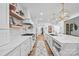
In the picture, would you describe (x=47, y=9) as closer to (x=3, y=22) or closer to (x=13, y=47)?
(x=3, y=22)

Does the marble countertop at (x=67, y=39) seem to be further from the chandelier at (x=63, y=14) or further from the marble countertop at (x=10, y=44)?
the marble countertop at (x=10, y=44)

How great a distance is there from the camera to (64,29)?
304 cm

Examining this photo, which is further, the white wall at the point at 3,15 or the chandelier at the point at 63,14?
the chandelier at the point at 63,14

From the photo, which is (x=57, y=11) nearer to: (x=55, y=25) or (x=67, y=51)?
(x=55, y=25)

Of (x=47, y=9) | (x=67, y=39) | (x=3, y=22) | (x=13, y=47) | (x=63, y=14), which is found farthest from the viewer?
(x=47, y=9)

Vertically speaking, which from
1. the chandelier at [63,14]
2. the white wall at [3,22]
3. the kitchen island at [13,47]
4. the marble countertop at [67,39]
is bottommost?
the kitchen island at [13,47]

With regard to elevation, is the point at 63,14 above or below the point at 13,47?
above

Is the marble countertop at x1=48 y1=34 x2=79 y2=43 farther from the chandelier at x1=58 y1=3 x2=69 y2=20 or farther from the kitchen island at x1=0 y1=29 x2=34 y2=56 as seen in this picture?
the kitchen island at x1=0 y1=29 x2=34 y2=56

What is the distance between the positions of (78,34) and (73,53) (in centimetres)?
117

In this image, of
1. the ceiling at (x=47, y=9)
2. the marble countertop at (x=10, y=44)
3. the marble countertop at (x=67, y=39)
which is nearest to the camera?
the marble countertop at (x=10, y=44)

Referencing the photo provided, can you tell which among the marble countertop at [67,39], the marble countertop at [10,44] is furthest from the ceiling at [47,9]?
the marble countertop at [10,44]

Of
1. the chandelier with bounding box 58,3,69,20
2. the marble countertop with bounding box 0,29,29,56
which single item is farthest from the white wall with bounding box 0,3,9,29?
the chandelier with bounding box 58,3,69,20

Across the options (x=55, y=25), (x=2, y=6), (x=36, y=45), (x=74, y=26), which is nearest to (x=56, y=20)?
(x=55, y=25)

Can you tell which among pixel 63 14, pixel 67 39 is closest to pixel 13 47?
pixel 67 39
